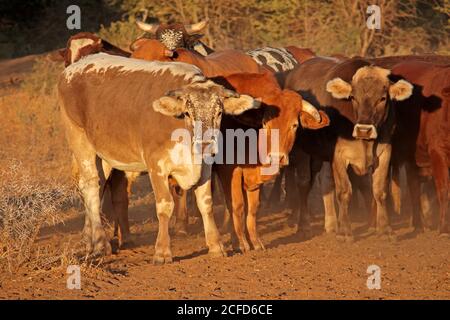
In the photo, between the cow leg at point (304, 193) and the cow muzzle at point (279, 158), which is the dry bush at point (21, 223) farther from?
the cow leg at point (304, 193)

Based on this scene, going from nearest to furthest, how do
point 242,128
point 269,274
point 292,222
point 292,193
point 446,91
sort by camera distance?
point 269,274
point 242,128
point 446,91
point 292,222
point 292,193

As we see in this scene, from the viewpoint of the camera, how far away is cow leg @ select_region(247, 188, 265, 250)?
10609 millimetres

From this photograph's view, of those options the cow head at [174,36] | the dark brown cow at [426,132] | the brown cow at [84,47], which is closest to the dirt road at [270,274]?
the dark brown cow at [426,132]

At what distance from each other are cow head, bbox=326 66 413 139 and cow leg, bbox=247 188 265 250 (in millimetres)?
→ 1242

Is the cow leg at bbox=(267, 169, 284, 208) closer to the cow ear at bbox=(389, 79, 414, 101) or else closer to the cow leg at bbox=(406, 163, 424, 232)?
the cow leg at bbox=(406, 163, 424, 232)

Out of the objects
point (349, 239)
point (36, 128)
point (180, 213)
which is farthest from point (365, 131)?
point (36, 128)

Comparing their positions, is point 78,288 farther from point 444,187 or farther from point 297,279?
point 444,187

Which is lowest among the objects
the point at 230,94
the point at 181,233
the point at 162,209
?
the point at 181,233

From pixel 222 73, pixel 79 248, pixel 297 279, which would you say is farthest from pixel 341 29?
pixel 297 279

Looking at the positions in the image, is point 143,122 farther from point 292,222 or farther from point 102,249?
point 292,222

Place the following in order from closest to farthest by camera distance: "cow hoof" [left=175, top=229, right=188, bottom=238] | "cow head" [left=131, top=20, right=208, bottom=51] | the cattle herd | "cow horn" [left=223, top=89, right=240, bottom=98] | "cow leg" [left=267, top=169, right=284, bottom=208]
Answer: "cow horn" [left=223, top=89, right=240, bottom=98], the cattle herd, "cow hoof" [left=175, top=229, right=188, bottom=238], "cow head" [left=131, top=20, right=208, bottom=51], "cow leg" [left=267, top=169, right=284, bottom=208]

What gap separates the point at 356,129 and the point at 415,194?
200cm

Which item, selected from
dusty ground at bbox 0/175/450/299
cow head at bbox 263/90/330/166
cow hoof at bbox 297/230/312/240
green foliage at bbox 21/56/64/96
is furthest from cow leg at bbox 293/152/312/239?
green foliage at bbox 21/56/64/96

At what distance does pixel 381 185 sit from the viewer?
37.2ft
